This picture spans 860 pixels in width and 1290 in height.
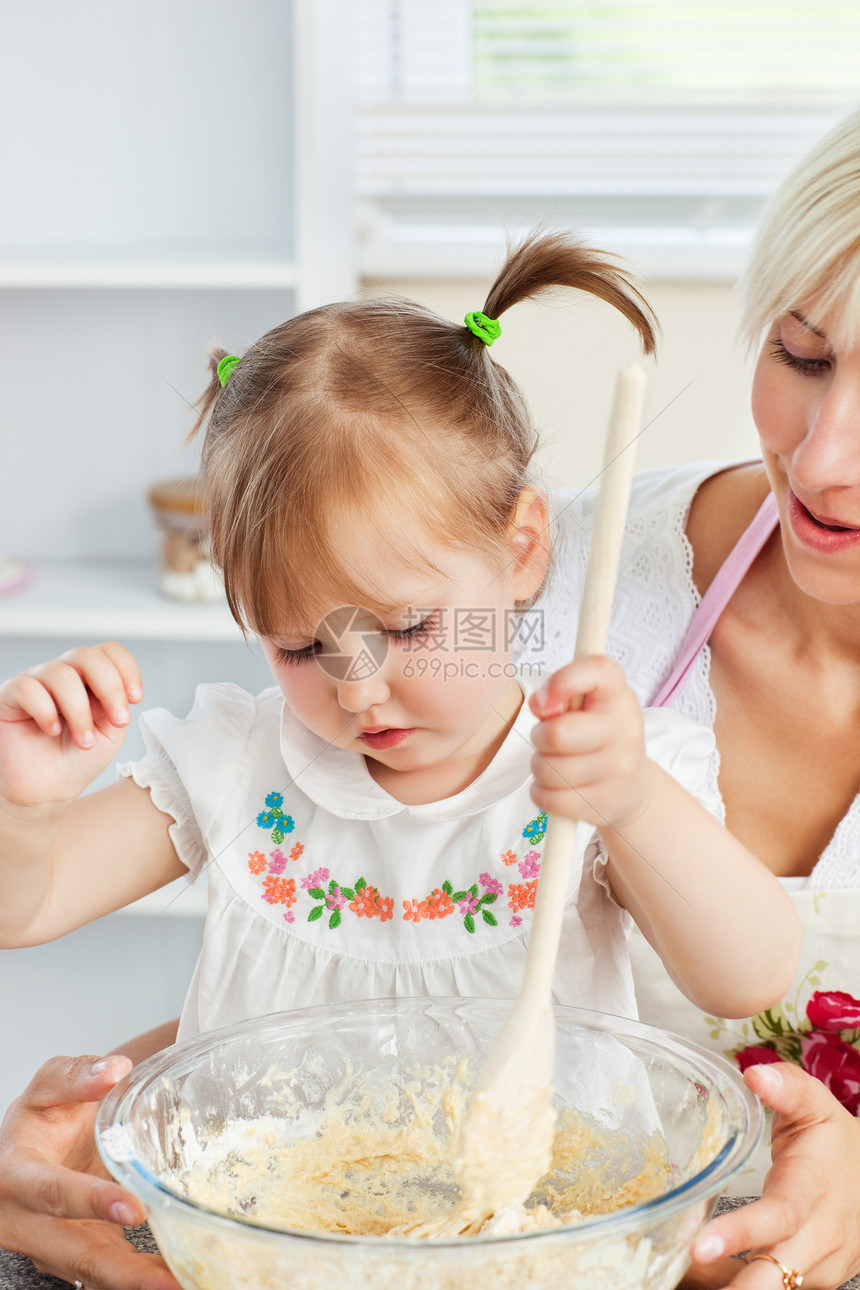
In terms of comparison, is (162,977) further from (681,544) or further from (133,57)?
(133,57)

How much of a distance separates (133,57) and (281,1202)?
160 centimetres

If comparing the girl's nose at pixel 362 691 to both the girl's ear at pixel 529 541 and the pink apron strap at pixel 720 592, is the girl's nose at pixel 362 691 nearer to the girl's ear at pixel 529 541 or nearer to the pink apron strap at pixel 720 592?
the girl's ear at pixel 529 541

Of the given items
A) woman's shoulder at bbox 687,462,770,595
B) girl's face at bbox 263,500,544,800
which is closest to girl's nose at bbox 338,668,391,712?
girl's face at bbox 263,500,544,800

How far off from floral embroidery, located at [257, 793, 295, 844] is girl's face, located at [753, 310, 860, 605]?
39cm

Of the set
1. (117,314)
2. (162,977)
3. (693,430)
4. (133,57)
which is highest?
(133,57)

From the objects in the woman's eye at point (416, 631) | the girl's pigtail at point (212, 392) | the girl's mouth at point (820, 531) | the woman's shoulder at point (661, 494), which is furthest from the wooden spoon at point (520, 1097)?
the woman's shoulder at point (661, 494)

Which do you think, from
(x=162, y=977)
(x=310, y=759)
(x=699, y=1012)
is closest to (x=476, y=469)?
(x=310, y=759)

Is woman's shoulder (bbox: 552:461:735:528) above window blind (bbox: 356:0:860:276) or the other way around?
the other way around

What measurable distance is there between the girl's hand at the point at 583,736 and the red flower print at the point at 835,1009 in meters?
0.54

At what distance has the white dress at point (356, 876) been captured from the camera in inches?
31.5

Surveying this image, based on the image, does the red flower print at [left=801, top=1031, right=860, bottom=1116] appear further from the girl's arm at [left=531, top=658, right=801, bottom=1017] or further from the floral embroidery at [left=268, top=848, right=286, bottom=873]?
the floral embroidery at [left=268, top=848, right=286, bottom=873]

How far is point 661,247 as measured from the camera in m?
1.62

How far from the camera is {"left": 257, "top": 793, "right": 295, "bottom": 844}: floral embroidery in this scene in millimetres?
850

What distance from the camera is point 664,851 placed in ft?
1.97
